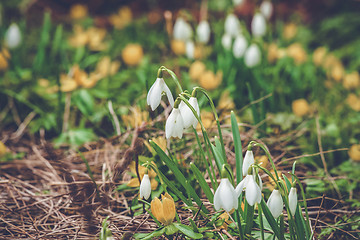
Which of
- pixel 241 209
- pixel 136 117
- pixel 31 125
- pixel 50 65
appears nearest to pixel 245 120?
pixel 136 117

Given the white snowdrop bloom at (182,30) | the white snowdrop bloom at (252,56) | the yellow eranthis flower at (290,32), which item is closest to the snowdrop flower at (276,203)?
the white snowdrop bloom at (252,56)

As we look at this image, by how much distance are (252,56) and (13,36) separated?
1776 mm

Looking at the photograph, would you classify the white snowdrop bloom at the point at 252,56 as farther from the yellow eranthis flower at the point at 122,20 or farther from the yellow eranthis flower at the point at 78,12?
the yellow eranthis flower at the point at 78,12

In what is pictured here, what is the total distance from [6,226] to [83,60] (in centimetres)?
193

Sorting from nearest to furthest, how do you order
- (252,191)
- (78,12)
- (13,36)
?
1. (252,191)
2. (13,36)
3. (78,12)

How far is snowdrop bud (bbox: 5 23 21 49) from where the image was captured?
2625mm

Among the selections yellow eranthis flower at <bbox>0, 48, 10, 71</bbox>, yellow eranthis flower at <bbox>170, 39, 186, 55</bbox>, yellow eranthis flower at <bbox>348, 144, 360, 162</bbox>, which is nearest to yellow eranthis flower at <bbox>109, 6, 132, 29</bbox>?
yellow eranthis flower at <bbox>170, 39, 186, 55</bbox>

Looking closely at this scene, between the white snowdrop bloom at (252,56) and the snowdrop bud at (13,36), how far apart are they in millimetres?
1718

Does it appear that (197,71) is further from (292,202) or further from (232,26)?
(292,202)

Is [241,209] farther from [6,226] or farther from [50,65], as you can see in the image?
[50,65]

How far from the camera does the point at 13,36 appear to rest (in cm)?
264

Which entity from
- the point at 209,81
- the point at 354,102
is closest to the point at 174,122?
the point at 209,81

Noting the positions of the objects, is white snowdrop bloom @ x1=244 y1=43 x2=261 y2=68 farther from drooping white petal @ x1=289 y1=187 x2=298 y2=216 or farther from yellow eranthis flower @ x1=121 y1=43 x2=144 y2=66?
drooping white petal @ x1=289 y1=187 x2=298 y2=216

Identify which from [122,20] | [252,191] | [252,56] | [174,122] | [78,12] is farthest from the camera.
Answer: [78,12]
